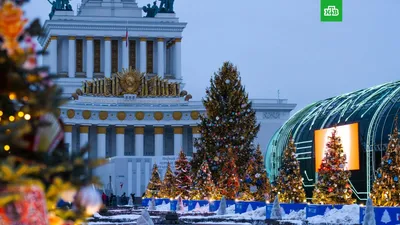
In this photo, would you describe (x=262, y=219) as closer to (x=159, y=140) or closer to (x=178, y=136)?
(x=178, y=136)

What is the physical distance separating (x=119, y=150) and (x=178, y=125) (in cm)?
662

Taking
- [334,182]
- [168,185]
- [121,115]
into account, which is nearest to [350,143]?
[334,182]

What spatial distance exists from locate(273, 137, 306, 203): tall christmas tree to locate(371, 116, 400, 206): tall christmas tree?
26.1 ft

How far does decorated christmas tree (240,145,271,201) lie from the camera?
44188mm

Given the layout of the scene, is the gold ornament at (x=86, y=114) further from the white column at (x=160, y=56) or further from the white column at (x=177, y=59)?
the white column at (x=177, y=59)

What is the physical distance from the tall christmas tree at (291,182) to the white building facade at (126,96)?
96.5 ft

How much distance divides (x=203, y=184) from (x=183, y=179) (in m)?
6.68

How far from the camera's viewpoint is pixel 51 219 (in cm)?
507

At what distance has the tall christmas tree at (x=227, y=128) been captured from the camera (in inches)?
1905

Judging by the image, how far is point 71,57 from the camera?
112000 millimetres

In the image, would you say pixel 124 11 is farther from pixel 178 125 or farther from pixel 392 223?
pixel 392 223

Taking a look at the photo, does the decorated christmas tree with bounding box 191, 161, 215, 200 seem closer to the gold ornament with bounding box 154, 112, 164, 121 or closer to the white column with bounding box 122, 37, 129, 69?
the gold ornament with bounding box 154, 112, 164, 121

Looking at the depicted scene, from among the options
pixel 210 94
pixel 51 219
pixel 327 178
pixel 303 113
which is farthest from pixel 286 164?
pixel 51 219

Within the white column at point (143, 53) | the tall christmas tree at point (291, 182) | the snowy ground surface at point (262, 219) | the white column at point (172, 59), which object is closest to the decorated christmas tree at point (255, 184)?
the snowy ground surface at point (262, 219)
